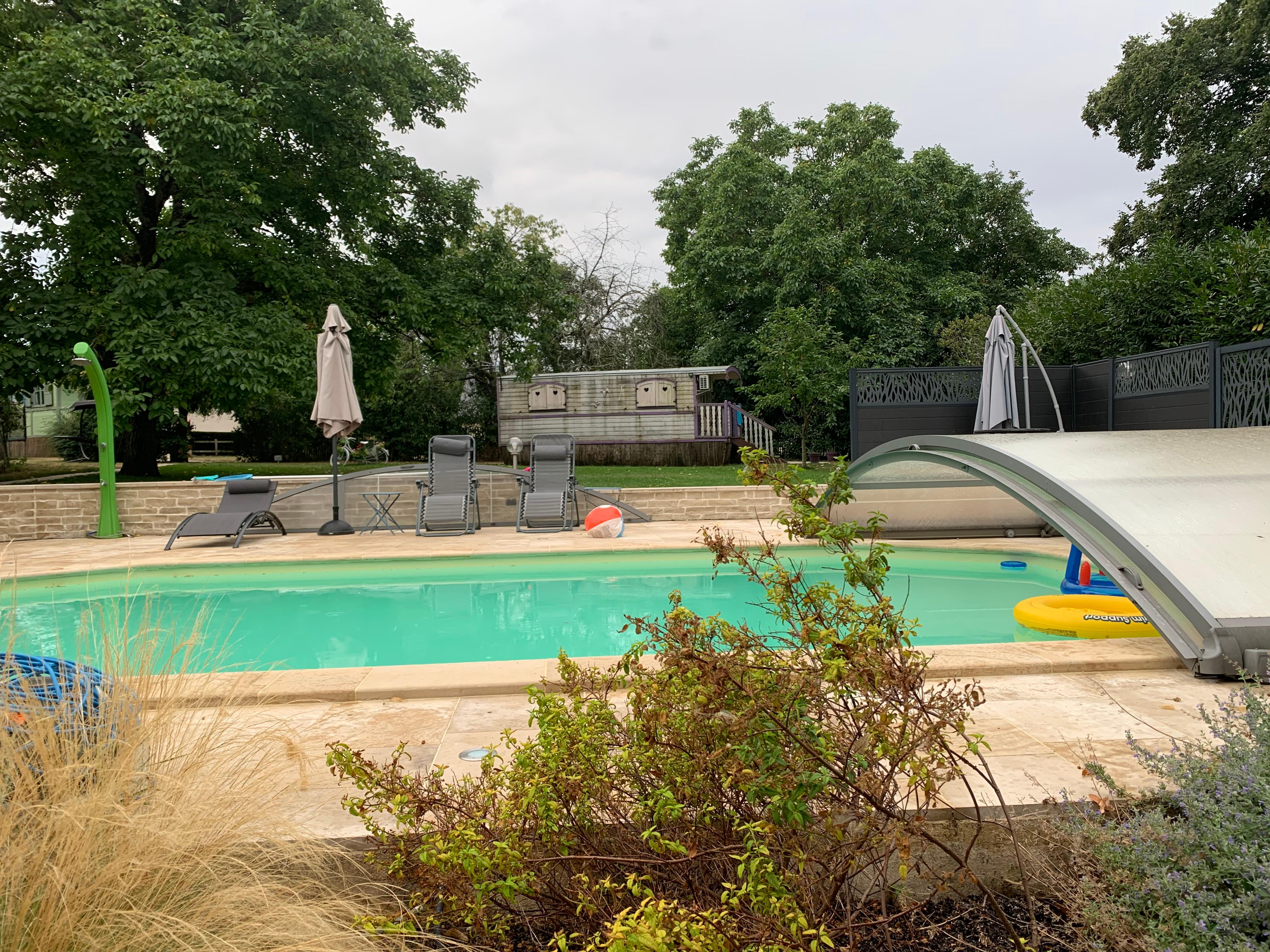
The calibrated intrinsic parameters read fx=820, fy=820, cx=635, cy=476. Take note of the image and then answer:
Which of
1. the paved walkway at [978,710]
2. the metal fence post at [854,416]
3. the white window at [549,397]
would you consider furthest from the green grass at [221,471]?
the paved walkway at [978,710]

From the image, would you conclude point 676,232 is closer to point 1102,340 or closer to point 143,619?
point 1102,340

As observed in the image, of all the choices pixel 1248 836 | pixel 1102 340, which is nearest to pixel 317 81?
pixel 1102 340

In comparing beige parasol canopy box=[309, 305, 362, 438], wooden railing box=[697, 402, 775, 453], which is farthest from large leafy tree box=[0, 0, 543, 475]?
wooden railing box=[697, 402, 775, 453]

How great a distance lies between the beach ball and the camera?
376 inches

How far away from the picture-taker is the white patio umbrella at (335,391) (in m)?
10.5

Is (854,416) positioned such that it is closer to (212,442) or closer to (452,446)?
(452,446)

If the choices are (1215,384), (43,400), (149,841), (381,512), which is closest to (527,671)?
(149,841)

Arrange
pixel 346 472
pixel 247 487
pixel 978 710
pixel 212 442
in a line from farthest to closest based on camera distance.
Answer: pixel 212 442, pixel 346 472, pixel 247 487, pixel 978 710

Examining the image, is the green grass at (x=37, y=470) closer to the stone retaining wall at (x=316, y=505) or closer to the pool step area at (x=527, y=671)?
the stone retaining wall at (x=316, y=505)

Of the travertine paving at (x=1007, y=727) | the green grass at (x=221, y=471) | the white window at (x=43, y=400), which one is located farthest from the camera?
the white window at (x=43, y=400)

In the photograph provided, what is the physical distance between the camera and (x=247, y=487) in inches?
405

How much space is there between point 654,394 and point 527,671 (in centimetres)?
1636

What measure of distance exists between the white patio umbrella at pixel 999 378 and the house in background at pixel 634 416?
29.0 ft

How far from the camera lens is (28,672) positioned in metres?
2.02
